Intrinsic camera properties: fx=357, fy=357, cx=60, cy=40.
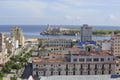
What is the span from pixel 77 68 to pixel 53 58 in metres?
3.47

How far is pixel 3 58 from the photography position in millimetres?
41656

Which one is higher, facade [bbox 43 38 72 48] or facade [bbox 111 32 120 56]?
facade [bbox 111 32 120 56]

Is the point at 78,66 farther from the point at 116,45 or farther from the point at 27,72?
the point at 116,45

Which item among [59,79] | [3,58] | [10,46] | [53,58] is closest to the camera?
[59,79]

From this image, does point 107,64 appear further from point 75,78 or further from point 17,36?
point 17,36

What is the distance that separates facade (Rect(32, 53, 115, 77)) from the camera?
2830cm

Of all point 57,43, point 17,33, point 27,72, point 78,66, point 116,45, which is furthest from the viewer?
point 17,33

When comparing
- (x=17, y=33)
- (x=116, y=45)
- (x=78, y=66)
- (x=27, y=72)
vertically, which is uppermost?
(x=17, y=33)

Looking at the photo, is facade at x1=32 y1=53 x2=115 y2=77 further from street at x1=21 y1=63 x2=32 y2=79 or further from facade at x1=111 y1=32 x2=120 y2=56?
facade at x1=111 y1=32 x2=120 y2=56

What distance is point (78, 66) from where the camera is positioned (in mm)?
28594

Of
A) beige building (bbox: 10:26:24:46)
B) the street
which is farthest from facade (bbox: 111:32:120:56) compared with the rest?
beige building (bbox: 10:26:24:46)

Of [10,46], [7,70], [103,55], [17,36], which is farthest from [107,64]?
[17,36]

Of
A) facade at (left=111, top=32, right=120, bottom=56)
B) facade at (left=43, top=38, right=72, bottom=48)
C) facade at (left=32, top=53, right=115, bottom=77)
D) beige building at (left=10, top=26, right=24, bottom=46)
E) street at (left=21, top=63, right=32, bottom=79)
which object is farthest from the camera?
beige building at (left=10, top=26, right=24, bottom=46)

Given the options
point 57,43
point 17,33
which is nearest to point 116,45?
point 57,43
